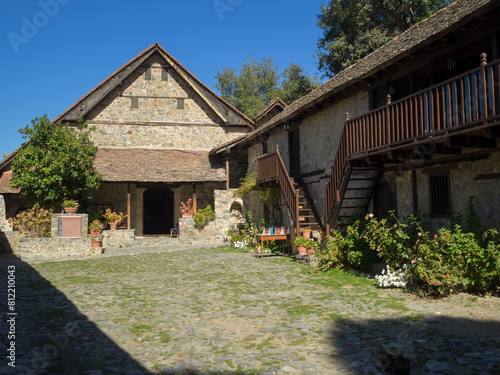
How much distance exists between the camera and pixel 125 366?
14.7 ft

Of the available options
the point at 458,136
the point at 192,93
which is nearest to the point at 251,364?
the point at 458,136

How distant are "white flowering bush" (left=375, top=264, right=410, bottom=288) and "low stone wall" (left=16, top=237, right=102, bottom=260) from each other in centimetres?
1216

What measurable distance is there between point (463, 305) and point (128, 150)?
1919cm

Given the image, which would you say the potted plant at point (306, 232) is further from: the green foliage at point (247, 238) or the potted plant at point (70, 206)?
the potted plant at point (70, 206)

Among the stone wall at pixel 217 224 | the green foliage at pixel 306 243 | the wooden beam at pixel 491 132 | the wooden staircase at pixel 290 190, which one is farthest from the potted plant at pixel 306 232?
the stone wall at pixel 217 224

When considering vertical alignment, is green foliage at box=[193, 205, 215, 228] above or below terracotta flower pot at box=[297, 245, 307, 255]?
above

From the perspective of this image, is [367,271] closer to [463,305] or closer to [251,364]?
[463,305]

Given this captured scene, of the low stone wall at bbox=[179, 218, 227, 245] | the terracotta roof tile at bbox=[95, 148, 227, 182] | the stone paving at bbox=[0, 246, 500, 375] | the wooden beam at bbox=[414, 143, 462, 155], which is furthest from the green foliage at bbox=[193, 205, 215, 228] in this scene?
the wooden beam at bbox=[414, 143, 462, 155]

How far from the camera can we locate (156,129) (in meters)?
23.4

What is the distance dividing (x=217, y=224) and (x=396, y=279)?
539 inches

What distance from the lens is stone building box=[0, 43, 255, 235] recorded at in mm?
21969

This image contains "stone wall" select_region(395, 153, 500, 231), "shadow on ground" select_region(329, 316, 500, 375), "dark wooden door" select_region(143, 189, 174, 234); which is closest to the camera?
"shadow on ground" select_region(329, 316, 500, 375)

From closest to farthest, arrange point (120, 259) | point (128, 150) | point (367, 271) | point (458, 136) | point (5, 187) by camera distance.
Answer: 1. point (458, 136)
2. point (367, 271)
3. point (120, 259)
4. point (5, 187)
5. point (128, 150)

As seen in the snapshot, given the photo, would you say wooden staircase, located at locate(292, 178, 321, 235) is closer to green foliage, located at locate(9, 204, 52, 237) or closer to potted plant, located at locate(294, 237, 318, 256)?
potted plant, located at locate(294, 237, 318, 256)
